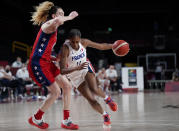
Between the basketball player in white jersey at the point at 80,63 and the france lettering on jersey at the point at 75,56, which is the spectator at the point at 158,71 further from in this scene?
the france lettering on jersey at the point at 75,56

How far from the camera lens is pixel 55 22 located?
431 cm

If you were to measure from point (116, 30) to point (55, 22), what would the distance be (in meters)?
22.5

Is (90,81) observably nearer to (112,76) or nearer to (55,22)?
(55,22)

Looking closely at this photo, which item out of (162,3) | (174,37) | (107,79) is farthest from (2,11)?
(174,37)

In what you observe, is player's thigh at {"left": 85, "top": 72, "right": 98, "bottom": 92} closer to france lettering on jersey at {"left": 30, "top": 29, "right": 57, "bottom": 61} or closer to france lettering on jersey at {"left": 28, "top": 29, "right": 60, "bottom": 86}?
france lettering on jersey at {"left": 28, "top": 29, "right": 60, "bottom": 86}

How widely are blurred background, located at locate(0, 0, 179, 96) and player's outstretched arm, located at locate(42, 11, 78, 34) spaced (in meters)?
12.4

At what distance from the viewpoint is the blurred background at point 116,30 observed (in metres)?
20.0

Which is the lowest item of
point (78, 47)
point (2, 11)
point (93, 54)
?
point (78, 47)

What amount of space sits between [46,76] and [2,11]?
16.2 meters

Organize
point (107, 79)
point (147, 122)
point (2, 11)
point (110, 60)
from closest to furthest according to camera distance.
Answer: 1. point (147, 122)
2. point (107, 79)
3. point (2, 11)
4. point (110, 60)

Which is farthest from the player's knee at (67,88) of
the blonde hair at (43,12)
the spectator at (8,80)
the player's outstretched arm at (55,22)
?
the spectator at (8,80)

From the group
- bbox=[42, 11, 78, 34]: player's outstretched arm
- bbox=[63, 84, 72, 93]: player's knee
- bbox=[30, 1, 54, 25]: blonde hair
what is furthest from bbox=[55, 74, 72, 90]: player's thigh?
bbox=[30, 1, 54, 25]: blonde hair

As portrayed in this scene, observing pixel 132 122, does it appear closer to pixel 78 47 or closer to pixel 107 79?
pixel 78 47

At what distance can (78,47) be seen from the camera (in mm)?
4824
